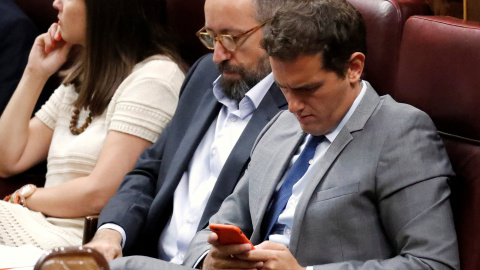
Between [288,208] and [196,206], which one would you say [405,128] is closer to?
[288,208]

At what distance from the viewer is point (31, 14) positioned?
3.54 metres

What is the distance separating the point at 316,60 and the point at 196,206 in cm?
75

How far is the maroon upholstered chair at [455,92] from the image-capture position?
193cm

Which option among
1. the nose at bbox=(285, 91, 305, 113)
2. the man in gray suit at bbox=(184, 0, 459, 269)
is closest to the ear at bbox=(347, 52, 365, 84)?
the man in gray suit at bbox=(184, 0, 459, 269)

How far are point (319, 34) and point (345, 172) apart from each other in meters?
0.33

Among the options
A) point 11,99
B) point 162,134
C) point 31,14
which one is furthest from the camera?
point 31,14

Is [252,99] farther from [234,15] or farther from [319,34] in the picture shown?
[319,34]

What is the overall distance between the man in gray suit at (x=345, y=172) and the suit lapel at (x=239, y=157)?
300mm

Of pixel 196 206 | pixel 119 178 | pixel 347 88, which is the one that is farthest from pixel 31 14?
pixel 347 88

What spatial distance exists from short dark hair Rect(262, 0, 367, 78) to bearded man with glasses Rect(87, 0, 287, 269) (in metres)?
0.46

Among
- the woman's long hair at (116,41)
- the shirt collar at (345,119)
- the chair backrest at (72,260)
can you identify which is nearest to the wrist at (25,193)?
the woman's long hair at (116,41)

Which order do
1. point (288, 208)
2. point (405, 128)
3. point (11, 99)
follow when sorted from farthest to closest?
point (11, 99)
point (288, 208)
point (405, 128)

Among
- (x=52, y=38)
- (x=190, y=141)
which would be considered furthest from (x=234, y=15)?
(x=52, y=38)

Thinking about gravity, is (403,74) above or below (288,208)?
above
